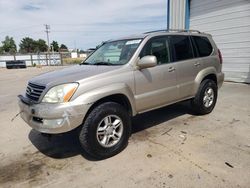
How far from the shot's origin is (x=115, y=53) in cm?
413

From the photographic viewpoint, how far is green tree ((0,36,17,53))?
86500 mm

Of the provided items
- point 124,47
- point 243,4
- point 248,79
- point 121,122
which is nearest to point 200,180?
point 121,122

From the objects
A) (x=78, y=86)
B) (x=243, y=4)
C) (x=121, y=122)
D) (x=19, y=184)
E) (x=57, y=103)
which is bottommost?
(x=19, y=184)

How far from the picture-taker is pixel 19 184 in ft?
9.23

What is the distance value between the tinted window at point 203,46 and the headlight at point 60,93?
306 centimetres

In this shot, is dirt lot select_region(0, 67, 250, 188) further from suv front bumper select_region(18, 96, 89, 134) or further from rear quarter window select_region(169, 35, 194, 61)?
rear quarter window select_region(169, 35, 194, 61)

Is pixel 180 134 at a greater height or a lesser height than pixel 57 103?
lesser

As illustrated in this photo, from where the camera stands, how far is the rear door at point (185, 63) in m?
4.36

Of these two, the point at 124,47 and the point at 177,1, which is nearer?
the point at 124,47

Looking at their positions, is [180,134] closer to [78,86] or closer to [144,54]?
[144,54]

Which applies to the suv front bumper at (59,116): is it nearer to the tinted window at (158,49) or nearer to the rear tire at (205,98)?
the tinted window at (158,49)

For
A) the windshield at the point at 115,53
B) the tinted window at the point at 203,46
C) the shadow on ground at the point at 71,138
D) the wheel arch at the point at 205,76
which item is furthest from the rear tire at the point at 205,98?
the windshield at the point at 115,53

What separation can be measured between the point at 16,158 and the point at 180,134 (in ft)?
9.06

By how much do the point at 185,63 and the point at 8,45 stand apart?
319 feet
